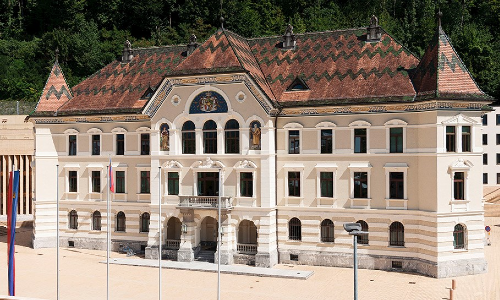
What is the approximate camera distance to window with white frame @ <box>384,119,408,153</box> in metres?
33.1

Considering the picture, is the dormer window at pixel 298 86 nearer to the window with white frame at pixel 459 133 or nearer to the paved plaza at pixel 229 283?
the window with white frame at pixel 459 133

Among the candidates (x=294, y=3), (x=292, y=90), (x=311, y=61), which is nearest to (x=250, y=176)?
(x=292, y=90)

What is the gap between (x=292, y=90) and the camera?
1427 inches

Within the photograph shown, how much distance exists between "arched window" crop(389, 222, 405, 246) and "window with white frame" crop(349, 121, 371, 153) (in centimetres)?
481

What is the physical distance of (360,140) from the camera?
34.2 metres

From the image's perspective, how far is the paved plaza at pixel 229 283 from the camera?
93.7 feet

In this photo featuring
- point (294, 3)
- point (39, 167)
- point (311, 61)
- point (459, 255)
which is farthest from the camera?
point (294, 3)

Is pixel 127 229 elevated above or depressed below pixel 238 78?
below

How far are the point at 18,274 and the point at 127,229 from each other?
8.33 m

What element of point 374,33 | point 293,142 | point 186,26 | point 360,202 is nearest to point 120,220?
point 293,142

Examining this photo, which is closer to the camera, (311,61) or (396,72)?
(396,72)

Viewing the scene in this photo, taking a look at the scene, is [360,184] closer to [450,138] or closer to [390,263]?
[390,263]

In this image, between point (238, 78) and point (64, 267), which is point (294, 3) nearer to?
point (238, 78)

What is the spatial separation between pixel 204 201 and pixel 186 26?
49.5m
